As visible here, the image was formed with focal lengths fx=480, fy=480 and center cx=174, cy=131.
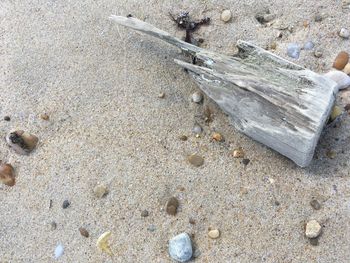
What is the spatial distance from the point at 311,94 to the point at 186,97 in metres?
0.74

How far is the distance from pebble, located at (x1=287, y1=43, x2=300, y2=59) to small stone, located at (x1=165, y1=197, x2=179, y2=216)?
1.10 metres

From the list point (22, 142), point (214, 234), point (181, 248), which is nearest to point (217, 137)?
point (214, 234)

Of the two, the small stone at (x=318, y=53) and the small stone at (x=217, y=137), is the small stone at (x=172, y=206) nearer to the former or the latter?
A: the small stone at (x=217, y=137)

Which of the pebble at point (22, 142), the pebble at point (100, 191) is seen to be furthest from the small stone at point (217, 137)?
the pebble at point (22, 142)

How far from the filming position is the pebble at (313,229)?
2482 mm

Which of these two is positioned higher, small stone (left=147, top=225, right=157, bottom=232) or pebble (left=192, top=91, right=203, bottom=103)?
pebble (left=192, top=91, right=203, bottom=103)

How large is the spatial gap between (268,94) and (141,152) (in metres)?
0.79

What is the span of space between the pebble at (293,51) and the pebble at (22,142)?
5.22 ft

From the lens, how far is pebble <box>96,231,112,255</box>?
261cm

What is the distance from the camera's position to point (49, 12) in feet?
10.3

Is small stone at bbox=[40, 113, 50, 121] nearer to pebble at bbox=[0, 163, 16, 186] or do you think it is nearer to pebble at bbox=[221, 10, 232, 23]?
pebble at bbox=[0, 163, 16, 186]

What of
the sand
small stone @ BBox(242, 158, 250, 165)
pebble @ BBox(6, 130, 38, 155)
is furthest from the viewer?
pebble @ BBox(6, 130, 38, 155)

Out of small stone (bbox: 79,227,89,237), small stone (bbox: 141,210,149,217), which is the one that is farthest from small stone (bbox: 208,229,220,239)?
small stone (bbox: 79,227,89,237)

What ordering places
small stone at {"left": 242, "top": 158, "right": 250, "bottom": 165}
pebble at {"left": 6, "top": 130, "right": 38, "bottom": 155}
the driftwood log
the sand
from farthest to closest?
pebble at {"left": 6, "top": 130, "right": 38, "bottom": 155}, small stone at {"left": 242, "top": 158, "right": 250, "bottom": 165}, the sand, the driftwood log
